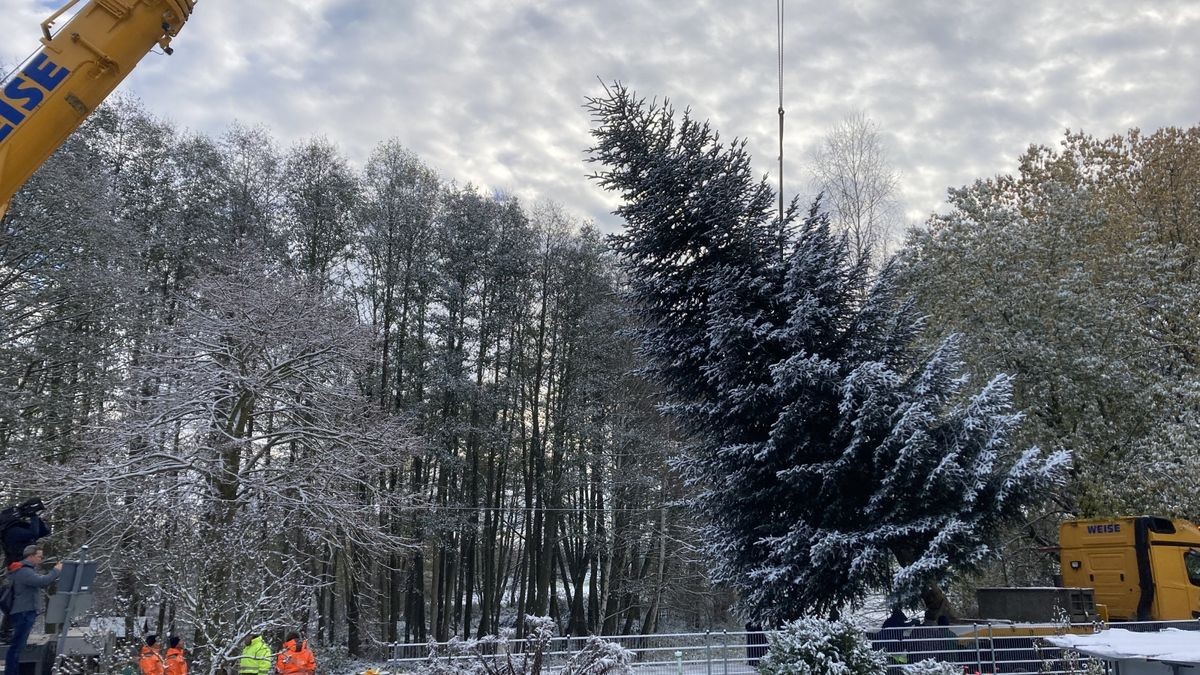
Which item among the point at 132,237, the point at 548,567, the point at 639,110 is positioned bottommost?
the point at 548,567

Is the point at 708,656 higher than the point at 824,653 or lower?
lower

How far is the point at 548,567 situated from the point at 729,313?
17.4 metres

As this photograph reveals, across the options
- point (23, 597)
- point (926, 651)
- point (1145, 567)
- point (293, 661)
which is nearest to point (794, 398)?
point (926, 651)

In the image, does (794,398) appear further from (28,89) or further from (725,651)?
(28,89)

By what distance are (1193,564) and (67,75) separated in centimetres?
1938

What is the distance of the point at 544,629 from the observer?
19.3ft

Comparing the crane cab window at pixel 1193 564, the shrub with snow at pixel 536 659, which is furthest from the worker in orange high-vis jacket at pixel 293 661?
the crane cab window at pixel 1193 564

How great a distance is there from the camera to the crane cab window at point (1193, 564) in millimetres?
14422

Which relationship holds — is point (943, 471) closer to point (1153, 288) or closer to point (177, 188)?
point (1153, 288)

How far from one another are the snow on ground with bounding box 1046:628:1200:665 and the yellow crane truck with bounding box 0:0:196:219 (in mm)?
10540

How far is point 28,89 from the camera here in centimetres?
745

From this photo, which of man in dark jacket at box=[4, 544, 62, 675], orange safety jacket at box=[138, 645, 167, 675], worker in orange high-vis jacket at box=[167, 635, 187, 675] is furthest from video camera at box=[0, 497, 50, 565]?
worker in orange high-vis jacket at box=[167, 635, 187, 675]

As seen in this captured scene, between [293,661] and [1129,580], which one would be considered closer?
[293,661]

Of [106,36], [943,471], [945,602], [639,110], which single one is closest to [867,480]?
[943,471]
